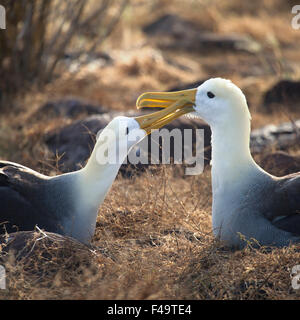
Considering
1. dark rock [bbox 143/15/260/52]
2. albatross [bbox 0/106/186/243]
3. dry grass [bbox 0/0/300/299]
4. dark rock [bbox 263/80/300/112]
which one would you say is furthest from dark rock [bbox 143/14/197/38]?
albatross [bbox 0/106/186/243]

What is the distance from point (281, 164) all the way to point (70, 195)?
2.33 m

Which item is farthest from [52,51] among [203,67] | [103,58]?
[203,67]

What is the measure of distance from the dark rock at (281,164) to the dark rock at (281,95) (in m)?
3.30

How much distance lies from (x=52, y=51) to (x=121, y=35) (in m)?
4.91

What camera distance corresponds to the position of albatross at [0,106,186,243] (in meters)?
4.02

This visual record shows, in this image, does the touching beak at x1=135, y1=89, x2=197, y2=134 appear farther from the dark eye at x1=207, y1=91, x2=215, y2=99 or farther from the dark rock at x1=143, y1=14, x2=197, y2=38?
the dark rock at x1=143, y1=14, x2=197, y2=38

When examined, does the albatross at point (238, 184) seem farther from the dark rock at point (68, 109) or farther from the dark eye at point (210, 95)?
the dark rock at point (68, 109)

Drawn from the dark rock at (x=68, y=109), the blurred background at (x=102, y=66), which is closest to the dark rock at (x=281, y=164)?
the blurred background at (x=102, y=66)

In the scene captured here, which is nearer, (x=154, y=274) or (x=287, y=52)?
(x=154, y=274)

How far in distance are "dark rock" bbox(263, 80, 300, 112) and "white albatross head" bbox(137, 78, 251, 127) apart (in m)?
4.96

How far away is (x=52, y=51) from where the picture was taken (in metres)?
9.62
